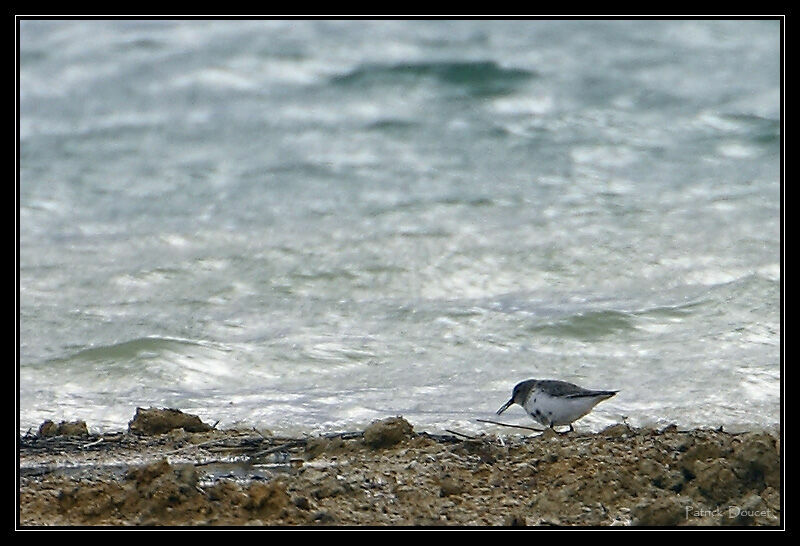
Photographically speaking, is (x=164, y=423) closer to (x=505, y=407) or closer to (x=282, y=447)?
(x=282, y=447)

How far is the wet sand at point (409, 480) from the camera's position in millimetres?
3666

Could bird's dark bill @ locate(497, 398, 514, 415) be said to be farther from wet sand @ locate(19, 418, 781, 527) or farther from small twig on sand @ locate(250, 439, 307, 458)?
small twig on sand @ locate(250, 439, 307, 458)

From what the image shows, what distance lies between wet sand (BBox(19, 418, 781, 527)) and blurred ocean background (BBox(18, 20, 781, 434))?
26.3 inches

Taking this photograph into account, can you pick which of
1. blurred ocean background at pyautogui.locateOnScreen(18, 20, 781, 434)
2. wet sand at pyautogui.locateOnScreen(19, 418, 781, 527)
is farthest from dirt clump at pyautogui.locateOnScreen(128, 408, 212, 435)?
blurred ocean background at pyautogui.locateOnScreen(18, 20, 781, 434)

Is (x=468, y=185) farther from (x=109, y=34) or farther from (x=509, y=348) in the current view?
(x=109, y=34)

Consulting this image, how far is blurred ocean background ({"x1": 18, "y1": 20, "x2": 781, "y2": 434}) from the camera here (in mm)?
5973

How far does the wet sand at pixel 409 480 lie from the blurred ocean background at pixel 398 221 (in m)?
0.67

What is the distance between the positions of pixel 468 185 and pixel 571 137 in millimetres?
1424

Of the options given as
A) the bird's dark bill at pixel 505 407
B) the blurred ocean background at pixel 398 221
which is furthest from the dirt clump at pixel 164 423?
the bird's dark bill at pixel 505 407

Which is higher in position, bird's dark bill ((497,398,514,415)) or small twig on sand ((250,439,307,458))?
bird's dark bill ((497,398,514,415))

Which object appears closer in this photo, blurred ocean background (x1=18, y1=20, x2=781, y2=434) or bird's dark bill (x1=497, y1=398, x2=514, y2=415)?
bird's dark bill (x1=497, y1=398, x2=514, y2=415)
